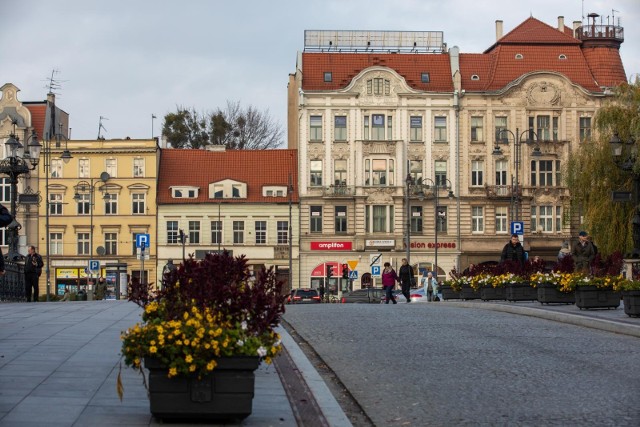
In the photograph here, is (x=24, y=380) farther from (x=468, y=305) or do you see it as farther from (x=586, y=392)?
(x=468, y=305)

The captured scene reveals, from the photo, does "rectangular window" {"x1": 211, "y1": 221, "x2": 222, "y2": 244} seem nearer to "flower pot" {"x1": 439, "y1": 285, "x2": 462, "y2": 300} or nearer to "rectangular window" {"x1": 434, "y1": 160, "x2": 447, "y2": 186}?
"rectangular window" {"x1": 434, "y1": 160, "x2": 447, "y2": 186}

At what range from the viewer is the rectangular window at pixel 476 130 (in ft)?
273

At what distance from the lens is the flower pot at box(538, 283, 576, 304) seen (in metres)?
29.6

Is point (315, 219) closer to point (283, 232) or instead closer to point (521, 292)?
point (283, 232)

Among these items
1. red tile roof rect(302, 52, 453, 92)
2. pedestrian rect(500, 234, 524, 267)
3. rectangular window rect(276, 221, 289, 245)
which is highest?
red tile roof rect(302, 52, 453, 92)

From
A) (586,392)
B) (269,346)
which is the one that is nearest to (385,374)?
(586,392)

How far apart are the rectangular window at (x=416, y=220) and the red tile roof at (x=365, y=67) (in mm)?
8577

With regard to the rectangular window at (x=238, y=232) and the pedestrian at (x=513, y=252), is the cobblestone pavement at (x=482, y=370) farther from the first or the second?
the rectangular window at (x=238, y=232)

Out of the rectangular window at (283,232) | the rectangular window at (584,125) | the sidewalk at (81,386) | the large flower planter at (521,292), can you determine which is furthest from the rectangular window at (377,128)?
the sidewalk at (81,386)

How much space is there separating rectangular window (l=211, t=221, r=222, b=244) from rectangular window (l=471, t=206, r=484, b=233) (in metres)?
18.0

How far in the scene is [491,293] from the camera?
34.9 meters

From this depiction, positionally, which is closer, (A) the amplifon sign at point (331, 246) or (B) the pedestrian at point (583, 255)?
(B) the pedestrian at point (583, 255)

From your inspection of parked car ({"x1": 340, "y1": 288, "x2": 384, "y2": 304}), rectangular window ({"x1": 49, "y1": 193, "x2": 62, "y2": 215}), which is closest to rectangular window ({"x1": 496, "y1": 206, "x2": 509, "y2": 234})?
parked car ({"x1": 340, "y1": 288, "x2": 384, "y2": 304})

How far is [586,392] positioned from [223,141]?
280 ft
